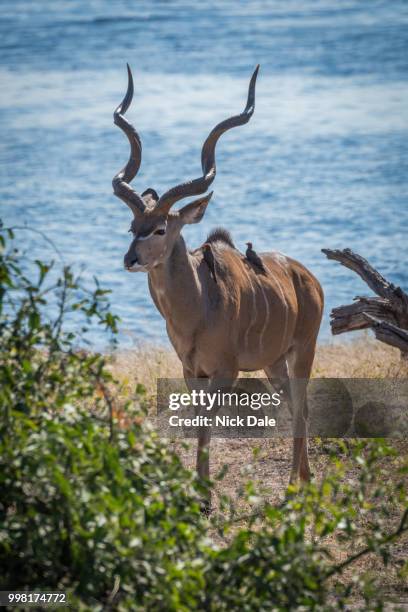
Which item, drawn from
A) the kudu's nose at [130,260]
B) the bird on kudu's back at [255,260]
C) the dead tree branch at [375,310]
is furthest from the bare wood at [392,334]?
the kudu's nose at [130,260]

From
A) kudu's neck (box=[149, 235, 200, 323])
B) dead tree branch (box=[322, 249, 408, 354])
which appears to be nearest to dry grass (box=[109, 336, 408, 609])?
kudu's neck (box=[149, 235, 200, 323])

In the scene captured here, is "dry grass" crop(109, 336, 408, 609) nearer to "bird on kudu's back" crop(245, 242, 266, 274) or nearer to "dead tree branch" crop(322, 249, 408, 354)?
"dead tree branch" crop(322, 249, 408, 354)

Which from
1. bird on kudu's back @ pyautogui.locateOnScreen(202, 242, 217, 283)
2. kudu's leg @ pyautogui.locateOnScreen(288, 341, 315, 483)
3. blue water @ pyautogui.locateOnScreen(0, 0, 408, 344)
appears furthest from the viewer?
blue water @ pyautogui.locateOnScreen(0, 0, 408, 344)

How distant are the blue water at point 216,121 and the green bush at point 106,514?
633cm

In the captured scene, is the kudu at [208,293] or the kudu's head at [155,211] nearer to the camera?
the kudu's head at [155,211]

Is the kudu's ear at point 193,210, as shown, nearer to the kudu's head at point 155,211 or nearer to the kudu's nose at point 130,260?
the kudu's head at point 155,211

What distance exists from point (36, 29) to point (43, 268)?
1331 inches

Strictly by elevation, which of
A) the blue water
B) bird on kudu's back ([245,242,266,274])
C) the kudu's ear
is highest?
the blue water

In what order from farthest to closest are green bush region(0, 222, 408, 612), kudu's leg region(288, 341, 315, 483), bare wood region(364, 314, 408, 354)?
kudu's leg region(288, 341, 315, 483) → bare wood region(364, 314, 408, 354) → green bush region(0, 222, 408, 612)

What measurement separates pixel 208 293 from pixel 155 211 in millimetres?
570

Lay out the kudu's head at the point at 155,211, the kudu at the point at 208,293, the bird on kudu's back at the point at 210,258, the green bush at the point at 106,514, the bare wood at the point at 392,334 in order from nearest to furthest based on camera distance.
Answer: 1. the green bush at the point at 106,514
2. the kudu's head at the point at 155,211
3. the kudu at the point at 208,293
4. the bird on kudu's back at the point at 210,258
5. the bare wood at the point at 392,334

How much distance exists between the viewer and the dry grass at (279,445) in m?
5.51

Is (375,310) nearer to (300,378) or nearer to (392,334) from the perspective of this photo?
(392,334)

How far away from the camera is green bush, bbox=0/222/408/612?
11.3ft
